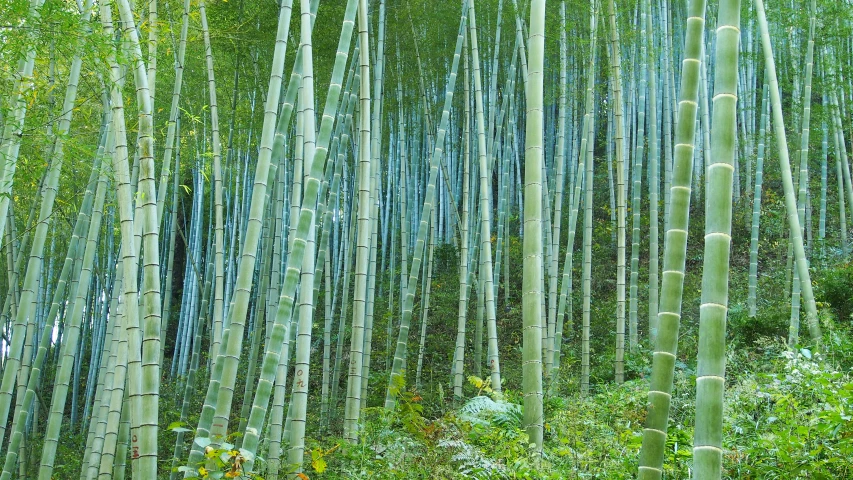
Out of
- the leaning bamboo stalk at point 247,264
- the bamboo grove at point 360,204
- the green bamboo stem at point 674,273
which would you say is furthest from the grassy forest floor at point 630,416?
the green bamboo stem at point 674,273

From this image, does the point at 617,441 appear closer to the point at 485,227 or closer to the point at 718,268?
the point at 718,268

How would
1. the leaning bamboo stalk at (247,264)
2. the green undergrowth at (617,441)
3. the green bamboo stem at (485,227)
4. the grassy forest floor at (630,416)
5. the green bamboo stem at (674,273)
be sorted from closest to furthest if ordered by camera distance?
the green bamboo stem at (674,273) < the green undergrowth at (617,441) < the grassy forest floor at (630,416) < the leaning bamboo stalk at (247,264) < the green bamboo stem at (485,227)

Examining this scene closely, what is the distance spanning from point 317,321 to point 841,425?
8847mm

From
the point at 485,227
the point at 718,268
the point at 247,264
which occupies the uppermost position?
the point at 485,227

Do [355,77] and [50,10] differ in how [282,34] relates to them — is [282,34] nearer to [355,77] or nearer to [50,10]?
[50,10]

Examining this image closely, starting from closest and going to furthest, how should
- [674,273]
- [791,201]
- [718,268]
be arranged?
[718,268], [674,273], [791,201]

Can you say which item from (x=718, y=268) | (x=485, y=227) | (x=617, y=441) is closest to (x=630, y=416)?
(x=617, y=441)

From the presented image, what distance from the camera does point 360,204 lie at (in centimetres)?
422

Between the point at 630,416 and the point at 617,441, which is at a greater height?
the point at 630,416

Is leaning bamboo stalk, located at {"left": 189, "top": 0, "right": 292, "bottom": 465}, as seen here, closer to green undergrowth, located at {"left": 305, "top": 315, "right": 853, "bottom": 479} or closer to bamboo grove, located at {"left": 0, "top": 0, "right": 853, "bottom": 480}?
bamboo grove, located at {"left": 0, "top": 0, "right": 853, "bottom": 480}

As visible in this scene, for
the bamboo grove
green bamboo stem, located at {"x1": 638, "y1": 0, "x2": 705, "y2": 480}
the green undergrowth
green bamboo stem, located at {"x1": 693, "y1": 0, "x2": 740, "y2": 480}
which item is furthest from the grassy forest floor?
green bamboo stem, located at {"x1": 693, "y1": 0, "x2": 740, "y2": 480}

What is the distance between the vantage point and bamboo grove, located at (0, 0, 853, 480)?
2959 millimetres

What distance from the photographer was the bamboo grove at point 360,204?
116 inches

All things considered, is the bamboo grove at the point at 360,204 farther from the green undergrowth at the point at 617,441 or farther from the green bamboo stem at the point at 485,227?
the green undergrowth at the point at 617,441
